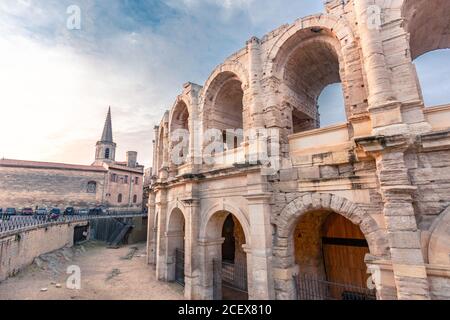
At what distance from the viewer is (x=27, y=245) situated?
12.8 meters

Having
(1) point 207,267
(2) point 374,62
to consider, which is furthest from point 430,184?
(1) point 207,267

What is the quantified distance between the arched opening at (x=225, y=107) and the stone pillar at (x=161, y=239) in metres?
4.20

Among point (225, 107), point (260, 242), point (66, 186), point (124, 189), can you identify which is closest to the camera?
point (260, 242)

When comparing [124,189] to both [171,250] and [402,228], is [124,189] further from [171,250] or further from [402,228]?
[402,228]

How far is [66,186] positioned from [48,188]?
188 cm

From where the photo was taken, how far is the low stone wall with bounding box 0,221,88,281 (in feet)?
34.2

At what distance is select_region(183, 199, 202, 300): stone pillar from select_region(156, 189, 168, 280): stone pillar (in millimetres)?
2679

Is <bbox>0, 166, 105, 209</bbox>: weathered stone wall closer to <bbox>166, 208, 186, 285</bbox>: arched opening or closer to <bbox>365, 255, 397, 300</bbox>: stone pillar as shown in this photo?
<bbox>166, 208, 186, 285</bbox>: arched opening

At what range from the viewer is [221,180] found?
820 centimetres

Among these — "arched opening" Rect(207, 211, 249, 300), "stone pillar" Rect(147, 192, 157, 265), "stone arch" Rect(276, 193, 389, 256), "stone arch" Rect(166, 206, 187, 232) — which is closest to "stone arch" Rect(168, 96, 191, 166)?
"stone arch" Rect(166, 206, 187, 232)

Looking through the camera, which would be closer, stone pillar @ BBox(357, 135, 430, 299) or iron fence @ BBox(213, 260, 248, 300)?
stone pillar @ BBox(357, 135, 430, 299)

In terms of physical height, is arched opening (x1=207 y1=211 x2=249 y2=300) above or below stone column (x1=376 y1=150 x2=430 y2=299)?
below
